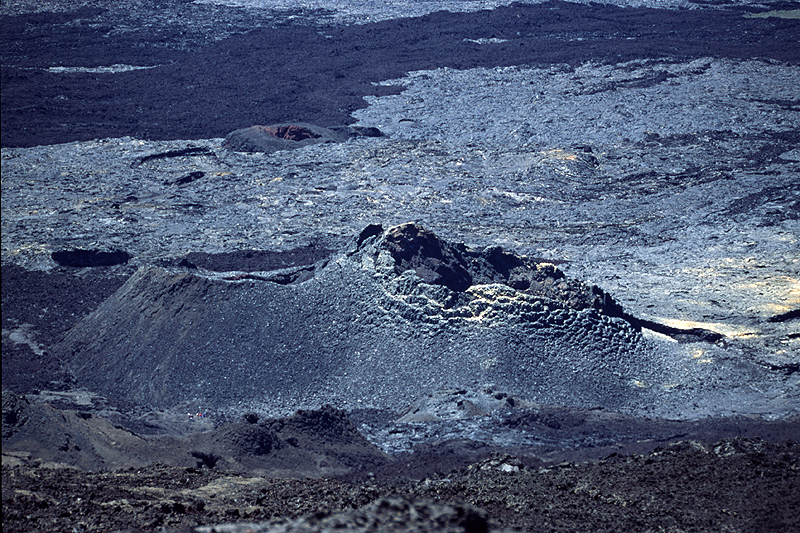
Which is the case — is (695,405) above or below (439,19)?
below

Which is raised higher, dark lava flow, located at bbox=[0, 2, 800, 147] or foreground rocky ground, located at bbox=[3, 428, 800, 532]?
dark lava flow, located at bbox=[0, 2, 800, 147]

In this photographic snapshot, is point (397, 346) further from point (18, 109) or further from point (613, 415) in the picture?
point (18, 109)

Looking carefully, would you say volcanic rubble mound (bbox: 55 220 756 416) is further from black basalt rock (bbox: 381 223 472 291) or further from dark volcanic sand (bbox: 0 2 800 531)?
dark volcanic sand (bbox: 0 2 800 531)

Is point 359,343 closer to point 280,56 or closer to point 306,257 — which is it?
point 306,257

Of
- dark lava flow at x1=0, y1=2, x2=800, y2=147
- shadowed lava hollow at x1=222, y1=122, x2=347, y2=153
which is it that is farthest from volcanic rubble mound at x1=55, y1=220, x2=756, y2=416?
dark lava flow at x1=0, y1=2, x2=800, y2=147

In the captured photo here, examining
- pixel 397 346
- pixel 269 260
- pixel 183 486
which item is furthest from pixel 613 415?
pixel 269 260

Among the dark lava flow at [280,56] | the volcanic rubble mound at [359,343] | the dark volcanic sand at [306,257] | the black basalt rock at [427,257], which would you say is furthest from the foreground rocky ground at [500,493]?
the dark lava flow at [280,56]
